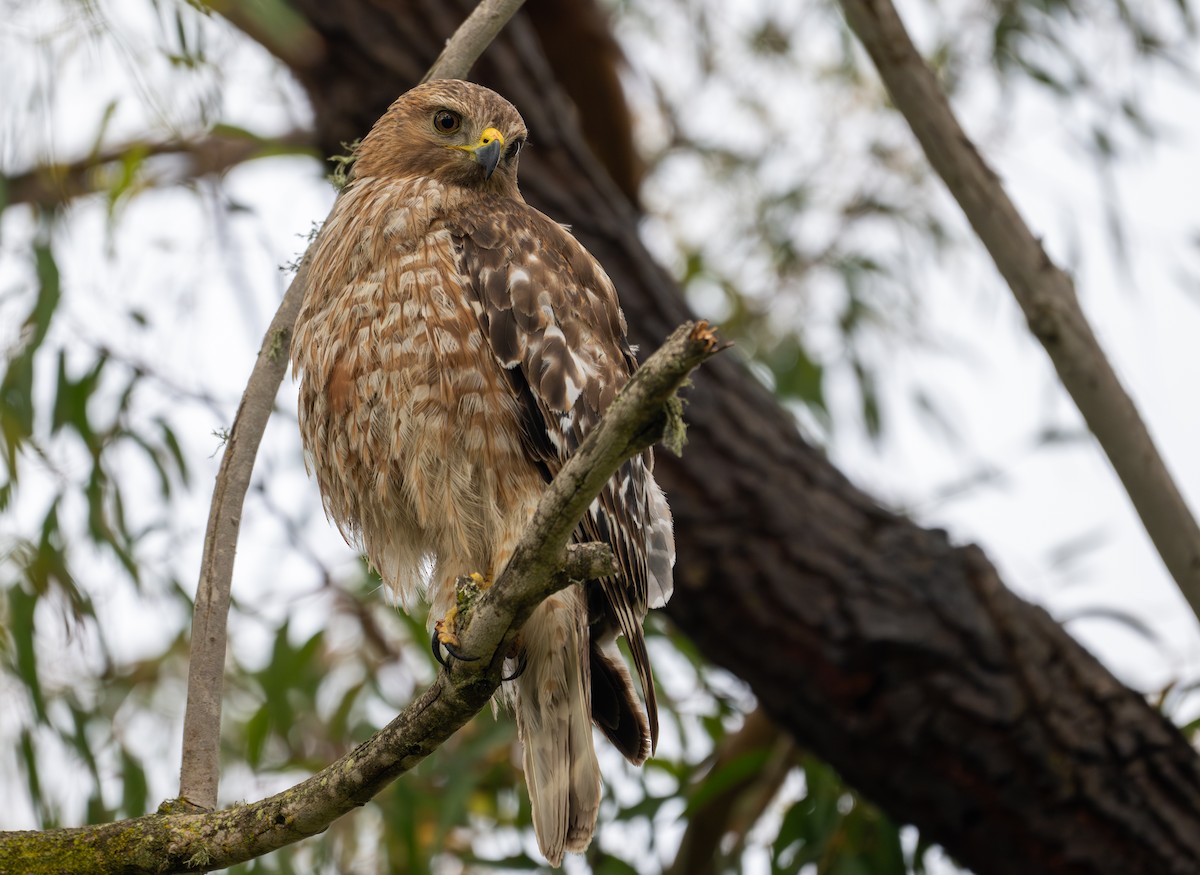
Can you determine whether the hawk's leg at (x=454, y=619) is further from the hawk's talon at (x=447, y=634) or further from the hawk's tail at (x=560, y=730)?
the hawk's tail at (x=560, y=730)

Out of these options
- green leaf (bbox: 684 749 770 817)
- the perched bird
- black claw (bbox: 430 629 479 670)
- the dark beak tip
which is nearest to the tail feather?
the perched bird

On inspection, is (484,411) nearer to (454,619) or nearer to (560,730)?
(454,619)

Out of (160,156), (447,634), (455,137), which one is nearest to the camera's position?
(447,634)

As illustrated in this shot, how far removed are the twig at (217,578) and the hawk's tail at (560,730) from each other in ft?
2.33

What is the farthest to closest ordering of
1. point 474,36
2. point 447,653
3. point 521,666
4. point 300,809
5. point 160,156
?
point 160,156 < point 521,666 < point 474,36 < point 447,653 < point 300,809

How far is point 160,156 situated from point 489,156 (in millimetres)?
2077

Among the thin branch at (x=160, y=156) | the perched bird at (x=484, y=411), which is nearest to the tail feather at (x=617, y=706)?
the perched bird at (x=484, y=411)

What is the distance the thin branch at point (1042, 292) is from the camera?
2.87 meters

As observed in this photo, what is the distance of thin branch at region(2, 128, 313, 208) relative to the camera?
4113 mm

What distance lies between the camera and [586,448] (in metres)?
1.56

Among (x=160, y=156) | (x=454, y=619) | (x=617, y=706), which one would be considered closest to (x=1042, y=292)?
(x=617, y=706)

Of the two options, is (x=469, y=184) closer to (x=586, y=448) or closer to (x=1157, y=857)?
(x=586, y=448)

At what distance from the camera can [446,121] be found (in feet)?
9.66

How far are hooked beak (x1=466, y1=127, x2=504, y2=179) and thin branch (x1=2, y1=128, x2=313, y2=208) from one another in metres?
1.43
